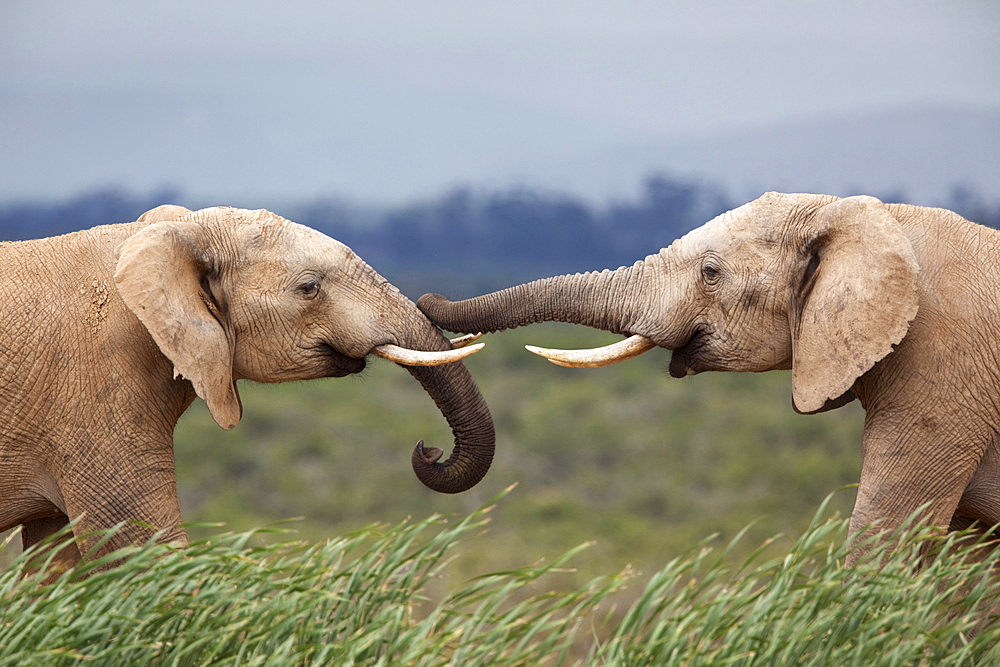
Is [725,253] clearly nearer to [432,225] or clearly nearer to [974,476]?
[974,476]

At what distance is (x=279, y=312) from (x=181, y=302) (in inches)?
21.5

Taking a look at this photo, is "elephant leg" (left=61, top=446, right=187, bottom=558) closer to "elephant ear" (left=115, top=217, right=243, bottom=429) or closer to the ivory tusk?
"elephant ear" (left=115, top=217, right=243, bottom=429)

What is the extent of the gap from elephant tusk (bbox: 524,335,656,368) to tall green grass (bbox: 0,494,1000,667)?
140 cm

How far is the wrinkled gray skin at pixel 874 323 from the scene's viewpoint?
5863mm

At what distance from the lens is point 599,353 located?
643cm

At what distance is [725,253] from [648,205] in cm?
5945

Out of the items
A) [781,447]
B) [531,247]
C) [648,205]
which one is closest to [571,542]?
[781,447]

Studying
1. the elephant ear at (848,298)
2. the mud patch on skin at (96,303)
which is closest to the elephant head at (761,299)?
the elephant ear at (848,298)

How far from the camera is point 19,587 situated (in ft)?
16.3

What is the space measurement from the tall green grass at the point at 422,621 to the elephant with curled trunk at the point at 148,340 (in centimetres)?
73

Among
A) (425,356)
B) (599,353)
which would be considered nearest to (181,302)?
(425,356)

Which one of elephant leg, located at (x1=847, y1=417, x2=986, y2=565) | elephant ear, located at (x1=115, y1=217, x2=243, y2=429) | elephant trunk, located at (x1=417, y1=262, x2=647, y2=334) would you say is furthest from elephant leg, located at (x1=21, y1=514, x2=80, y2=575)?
elephant leg, located at (x1=847, y1=417, x2=986, y2=565)

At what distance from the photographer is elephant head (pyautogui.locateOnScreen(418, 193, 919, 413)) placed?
19.3 ft

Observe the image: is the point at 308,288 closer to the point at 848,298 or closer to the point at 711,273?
the point at 711,273
